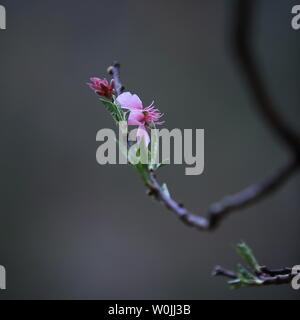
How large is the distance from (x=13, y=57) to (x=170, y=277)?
1.53m

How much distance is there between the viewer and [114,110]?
404 mm

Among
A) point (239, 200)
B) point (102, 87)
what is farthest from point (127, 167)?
point (239, 200)

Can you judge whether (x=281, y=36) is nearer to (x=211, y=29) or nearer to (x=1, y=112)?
(x=211, y=29)

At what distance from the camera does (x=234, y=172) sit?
7.55 ft

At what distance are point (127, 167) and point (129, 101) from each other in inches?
73.6

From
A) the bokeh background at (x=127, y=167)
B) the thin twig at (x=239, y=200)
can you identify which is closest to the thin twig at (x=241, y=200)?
the thin twig at (x=239, y=200)

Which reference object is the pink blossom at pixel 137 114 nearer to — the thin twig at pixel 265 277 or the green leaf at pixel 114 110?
the green leaf at pixel 114 110

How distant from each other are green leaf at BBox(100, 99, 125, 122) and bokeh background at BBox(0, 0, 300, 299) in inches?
72.4

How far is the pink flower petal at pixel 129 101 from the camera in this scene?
413mm

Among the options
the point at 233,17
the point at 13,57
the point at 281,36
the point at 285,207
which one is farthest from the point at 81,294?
the point at 233,17

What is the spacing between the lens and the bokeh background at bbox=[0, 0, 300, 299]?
2.25 metres

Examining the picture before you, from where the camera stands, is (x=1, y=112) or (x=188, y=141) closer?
(x=188, y=141)

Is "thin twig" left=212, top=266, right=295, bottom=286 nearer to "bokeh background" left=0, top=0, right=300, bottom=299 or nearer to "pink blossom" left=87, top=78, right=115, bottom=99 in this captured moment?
"pink blossom" left=87, top=78, right=115, bottom=99

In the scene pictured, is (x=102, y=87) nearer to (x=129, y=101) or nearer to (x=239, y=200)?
(x=129, y=101)
